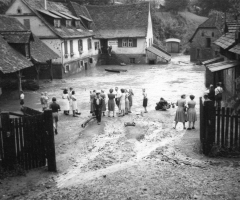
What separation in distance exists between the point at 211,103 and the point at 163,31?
6347cm

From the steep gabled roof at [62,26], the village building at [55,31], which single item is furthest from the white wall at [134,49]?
the village building at [55,31]

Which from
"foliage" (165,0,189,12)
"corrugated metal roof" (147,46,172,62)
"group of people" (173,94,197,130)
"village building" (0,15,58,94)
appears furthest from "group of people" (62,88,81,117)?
"foliage" (165,0,189,12)

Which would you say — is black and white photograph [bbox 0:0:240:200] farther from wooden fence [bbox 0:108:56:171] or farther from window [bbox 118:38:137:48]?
window [bbox 118:38:137:48]

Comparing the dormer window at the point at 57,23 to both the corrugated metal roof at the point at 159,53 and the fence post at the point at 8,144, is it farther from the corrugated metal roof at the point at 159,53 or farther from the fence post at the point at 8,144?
the fence post at the point at 8,144

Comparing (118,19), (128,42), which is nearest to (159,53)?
(128,42)

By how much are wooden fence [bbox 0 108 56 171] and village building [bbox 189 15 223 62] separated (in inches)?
1688

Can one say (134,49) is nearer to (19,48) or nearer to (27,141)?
(19,48)

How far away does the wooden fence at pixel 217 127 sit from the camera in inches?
414

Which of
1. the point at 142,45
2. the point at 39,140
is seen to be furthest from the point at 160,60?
the point at 39,140

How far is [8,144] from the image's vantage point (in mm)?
9570

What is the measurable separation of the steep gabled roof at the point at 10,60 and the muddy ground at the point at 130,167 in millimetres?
6801

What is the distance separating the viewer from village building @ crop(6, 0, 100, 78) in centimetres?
3647

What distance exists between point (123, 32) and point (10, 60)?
95.1ft

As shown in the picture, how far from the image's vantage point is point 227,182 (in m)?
8.84
